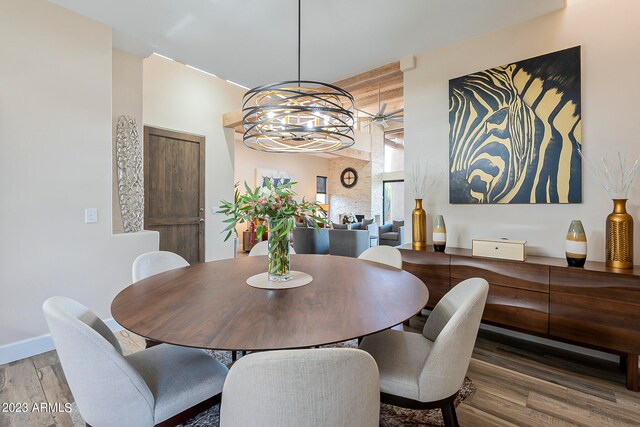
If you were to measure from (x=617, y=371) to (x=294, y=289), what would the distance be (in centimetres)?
241

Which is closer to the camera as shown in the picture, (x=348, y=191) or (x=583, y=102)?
(x=583, y=102)

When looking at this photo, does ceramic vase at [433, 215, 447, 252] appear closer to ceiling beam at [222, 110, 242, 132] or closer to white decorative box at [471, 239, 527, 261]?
white decorative box at [471, 239, 527, 261]

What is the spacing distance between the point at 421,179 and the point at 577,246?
4.81ft

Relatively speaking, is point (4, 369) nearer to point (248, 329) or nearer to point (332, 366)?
point (248, 329)

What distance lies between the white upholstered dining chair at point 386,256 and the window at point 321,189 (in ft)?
25.3

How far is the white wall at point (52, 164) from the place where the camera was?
2.30 m

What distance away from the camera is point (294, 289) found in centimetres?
156

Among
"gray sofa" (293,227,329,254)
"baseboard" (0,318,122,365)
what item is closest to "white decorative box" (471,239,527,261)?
"gray sofa" (293,227,329,254)

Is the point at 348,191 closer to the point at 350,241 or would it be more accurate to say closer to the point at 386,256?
the point at 350,241

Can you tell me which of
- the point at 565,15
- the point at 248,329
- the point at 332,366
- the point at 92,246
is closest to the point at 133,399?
the point at 248,329

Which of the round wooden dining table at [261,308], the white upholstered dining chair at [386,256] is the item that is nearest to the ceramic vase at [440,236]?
the white upholstered dining chair at [386,256]

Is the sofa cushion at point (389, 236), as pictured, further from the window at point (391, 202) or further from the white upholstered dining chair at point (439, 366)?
the white upholstered dining chair at point (439, 366)

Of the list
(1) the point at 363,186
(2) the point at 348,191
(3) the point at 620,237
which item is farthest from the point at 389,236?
(3) the point at 620,237

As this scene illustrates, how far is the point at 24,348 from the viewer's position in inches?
92.4
